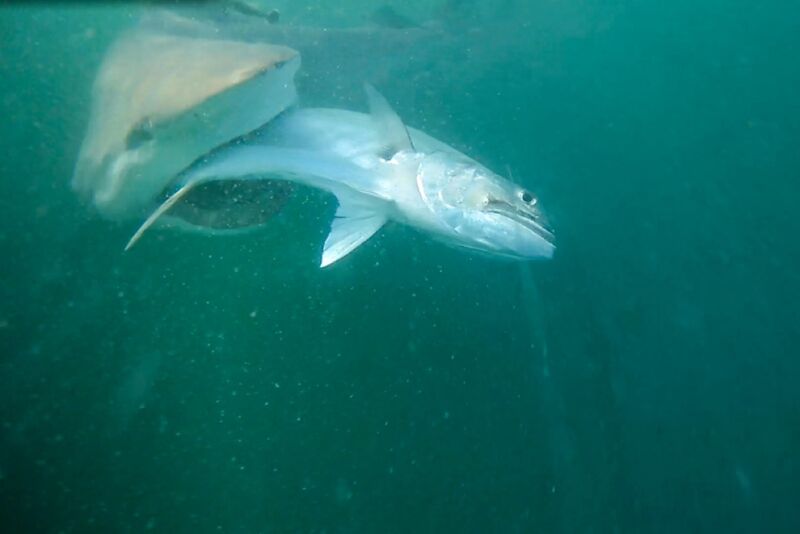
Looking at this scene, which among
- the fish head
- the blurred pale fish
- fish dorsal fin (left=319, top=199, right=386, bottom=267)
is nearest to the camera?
the blurred pale fish

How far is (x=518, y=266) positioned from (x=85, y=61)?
6322mm

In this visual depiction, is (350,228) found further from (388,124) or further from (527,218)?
(527,218)

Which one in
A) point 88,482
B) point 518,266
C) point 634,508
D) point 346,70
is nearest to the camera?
point 88,482

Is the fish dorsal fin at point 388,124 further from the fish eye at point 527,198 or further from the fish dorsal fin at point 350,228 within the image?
the fish eye at point 527,198

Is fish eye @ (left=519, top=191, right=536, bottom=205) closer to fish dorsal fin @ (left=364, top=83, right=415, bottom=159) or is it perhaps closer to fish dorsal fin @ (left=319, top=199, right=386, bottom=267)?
fish dorsal fin @ (left=364, top=83, right=415, bottom=159)

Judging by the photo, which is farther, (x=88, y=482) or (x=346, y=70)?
(x=346, y=70)

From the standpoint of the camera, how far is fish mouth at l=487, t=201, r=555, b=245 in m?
3.25

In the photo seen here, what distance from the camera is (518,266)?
847 cm

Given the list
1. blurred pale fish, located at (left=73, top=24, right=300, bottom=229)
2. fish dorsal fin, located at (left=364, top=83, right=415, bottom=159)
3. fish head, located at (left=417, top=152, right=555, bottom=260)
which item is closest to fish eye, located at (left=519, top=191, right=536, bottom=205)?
fish head, located at (left=417, top=152, right=555, bottom=260)

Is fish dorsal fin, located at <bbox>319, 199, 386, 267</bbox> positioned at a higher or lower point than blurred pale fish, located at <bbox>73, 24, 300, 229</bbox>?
lower

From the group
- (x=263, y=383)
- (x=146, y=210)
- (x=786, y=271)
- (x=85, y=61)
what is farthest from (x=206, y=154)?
(x=786, y=271)

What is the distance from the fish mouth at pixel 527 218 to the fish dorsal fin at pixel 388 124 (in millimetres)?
707

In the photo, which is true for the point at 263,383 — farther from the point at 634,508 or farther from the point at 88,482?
the point at 634,508

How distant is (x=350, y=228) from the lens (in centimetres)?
356
